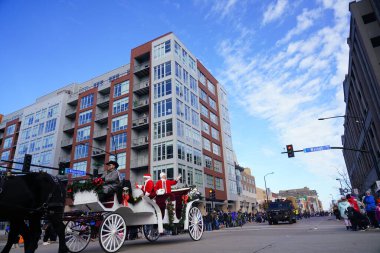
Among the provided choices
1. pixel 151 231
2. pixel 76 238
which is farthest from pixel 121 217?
pixel 151 231

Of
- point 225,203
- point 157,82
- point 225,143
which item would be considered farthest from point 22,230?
point 225,143

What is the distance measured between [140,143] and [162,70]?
1088 centimetres

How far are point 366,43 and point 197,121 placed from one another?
2376 centimetres

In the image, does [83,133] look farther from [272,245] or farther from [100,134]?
[272,245]

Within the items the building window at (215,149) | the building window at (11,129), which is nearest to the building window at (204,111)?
the building window at (215,149)

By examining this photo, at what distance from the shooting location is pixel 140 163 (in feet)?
131

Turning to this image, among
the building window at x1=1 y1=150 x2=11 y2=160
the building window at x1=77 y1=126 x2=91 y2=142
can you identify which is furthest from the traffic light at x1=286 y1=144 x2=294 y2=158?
the building window at x1=1 y1=150 x2=11 y2=160

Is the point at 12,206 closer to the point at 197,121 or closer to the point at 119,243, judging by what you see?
the point at 119,243

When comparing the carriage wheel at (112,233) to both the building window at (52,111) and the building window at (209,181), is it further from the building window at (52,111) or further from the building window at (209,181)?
the building window at (52,111)

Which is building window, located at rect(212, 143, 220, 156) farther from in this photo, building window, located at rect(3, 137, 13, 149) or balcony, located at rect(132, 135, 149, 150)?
building window, located at rect(3, 137, 13, 149)

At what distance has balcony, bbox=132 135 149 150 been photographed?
131 ft

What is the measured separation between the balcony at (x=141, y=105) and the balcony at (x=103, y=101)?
661cm

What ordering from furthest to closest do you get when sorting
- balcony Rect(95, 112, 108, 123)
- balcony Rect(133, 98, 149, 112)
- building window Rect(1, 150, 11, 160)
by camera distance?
building window Rect(1, 150, 11, 160) → balcony Rect(95, 112, 108, 123) → balcony Rect(133, 98, 149, 112)

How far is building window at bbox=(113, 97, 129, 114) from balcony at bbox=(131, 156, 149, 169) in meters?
8.36
